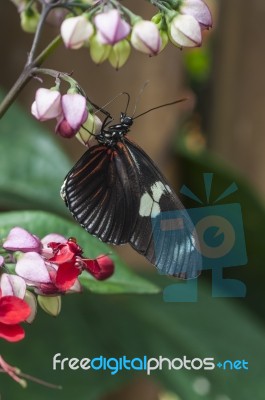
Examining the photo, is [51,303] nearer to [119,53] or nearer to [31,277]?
[31,277]

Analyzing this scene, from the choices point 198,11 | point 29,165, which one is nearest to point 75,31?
point 198,11

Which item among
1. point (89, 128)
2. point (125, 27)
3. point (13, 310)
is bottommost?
point (13, 310)

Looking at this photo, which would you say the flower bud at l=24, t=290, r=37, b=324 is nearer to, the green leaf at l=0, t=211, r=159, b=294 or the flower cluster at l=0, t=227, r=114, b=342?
the flower cluster at l=0, t=227, r=114, b=342

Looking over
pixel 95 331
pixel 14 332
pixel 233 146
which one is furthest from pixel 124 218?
pixel 233 146

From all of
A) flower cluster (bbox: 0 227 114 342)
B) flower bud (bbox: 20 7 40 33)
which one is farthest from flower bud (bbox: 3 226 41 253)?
flower bud (bbox: 20 7 40 33)

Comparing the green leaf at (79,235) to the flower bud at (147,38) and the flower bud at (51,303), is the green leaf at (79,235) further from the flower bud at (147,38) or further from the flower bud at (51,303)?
the flower bud at (147,38)

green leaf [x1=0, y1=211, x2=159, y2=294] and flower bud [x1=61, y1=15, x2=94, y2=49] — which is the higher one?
flower bud [x1=61, y1=15, x2=94, y2=49]
